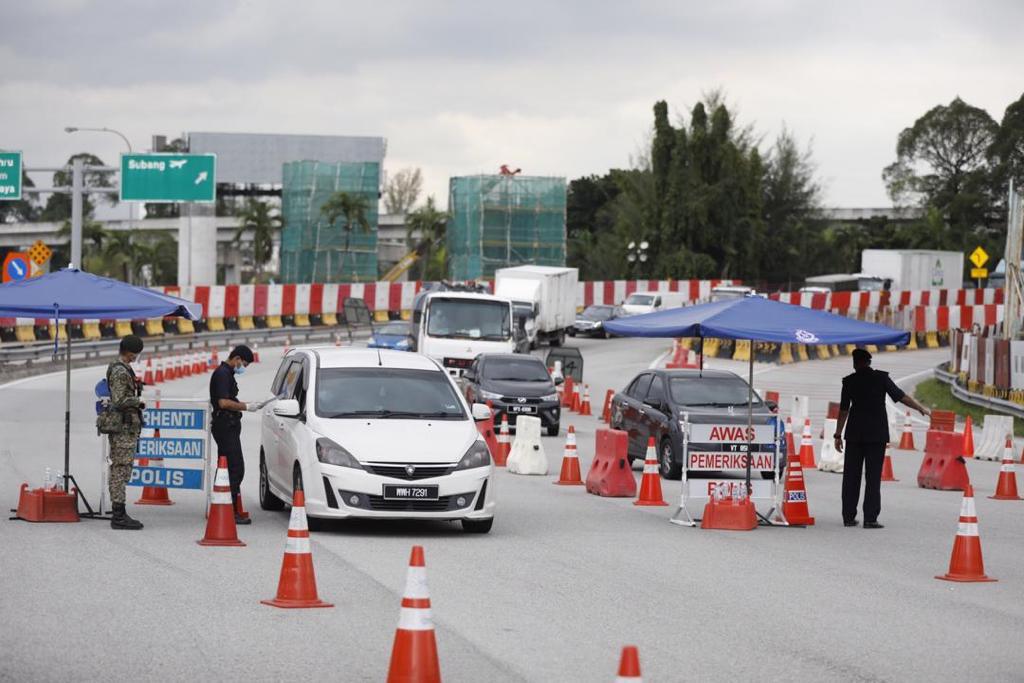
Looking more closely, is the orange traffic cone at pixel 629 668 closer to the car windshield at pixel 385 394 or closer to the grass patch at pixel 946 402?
the car windshield at pixel 385 394

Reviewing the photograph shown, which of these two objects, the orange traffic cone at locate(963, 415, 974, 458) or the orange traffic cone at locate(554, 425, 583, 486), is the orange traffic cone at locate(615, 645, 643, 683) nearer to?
the orange traffic cone at locate(554, 425, 583, 486)

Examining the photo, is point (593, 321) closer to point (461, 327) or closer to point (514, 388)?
point (461, 327)

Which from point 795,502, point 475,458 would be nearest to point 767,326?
point 795,502

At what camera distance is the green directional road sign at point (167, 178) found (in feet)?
174

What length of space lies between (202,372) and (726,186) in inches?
1985

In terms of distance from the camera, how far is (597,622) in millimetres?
10398

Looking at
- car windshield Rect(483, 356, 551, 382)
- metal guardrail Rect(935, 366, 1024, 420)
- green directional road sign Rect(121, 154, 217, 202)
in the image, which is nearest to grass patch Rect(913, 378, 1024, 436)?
metal guardrail Rect(935, 366, 1024, 420)

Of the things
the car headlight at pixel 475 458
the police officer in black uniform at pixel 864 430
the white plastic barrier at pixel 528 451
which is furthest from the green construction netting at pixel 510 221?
the car headlight at pixel 475 458

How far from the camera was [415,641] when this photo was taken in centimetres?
781

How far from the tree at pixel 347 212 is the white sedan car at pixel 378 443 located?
78.4 meters

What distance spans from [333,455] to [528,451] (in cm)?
851

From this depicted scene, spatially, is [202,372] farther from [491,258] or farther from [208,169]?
[491,258]

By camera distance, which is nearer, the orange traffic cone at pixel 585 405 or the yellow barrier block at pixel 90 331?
the orange traffic cone at pixel 585 405

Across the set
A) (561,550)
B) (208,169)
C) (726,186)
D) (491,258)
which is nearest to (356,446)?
(561,550)
